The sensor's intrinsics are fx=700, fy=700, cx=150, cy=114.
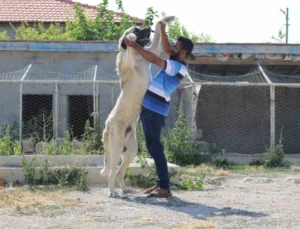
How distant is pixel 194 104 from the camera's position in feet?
51.6

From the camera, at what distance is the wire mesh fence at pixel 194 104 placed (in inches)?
623

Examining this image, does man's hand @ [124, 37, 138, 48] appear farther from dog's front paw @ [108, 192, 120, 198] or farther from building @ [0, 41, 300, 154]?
building @ [0, 41, 300, 154]

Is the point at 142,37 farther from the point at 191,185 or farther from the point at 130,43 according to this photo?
the point at 191,185

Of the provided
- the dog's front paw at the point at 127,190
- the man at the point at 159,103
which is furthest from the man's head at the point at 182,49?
the dog's front paw at the point at 127,190

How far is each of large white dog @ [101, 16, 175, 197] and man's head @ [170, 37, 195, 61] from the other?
0.85 ft

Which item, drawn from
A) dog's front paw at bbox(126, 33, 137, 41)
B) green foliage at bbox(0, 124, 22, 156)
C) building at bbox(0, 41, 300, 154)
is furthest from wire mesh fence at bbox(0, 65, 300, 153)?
dog's front paw at bbox(126, 33, 137, 41)

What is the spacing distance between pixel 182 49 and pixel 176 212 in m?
1.94

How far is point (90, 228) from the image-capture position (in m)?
6.15

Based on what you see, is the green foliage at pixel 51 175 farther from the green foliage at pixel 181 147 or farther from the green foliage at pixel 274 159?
the green foliage at pixel 274 159

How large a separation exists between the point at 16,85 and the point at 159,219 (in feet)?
Answer: 37.5

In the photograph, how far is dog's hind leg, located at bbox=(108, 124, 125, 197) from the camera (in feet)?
27.0

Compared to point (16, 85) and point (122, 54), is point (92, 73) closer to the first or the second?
point (16, 85)

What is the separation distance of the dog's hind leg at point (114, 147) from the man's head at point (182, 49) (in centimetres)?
107

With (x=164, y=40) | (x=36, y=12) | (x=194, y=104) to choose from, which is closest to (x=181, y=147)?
(x=194, y=104)
